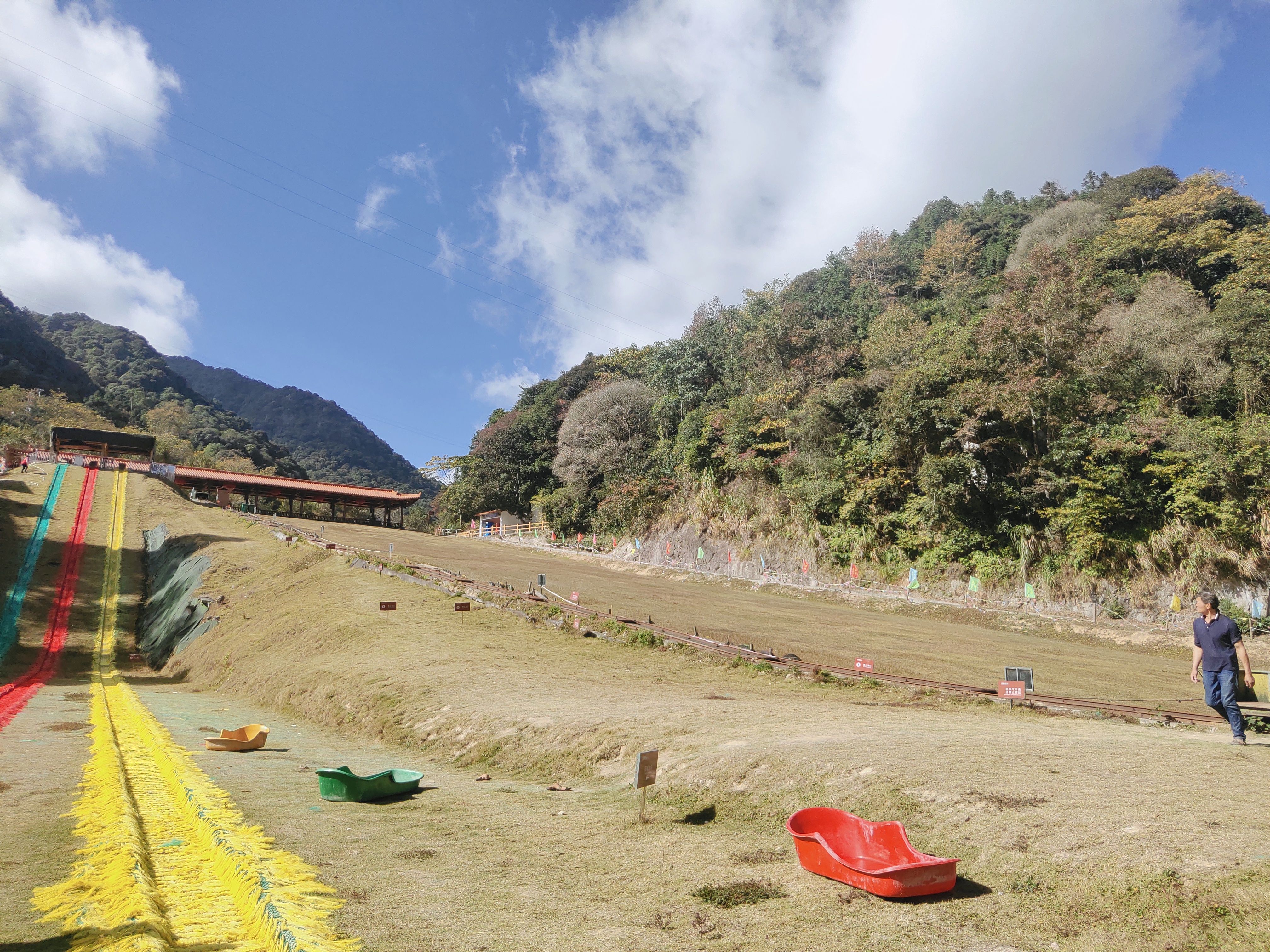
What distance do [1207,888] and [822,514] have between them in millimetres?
28754

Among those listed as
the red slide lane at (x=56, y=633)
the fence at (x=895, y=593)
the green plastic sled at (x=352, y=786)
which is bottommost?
the red slide lane at (x=56, y=633)

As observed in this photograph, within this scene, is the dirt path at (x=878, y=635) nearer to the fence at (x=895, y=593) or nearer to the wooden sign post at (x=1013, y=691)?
the fence at (x=895, y=593)

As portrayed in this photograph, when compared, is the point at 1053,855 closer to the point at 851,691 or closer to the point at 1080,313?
the point at 851,691

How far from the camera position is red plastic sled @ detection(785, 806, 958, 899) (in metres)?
4.21

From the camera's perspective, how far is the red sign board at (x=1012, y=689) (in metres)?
11.1

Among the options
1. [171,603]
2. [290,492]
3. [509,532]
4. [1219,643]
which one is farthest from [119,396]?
[1219,643]

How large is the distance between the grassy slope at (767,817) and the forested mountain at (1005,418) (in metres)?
17.0

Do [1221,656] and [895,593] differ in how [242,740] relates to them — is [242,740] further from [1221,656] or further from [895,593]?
[895,593]

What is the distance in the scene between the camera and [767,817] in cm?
621

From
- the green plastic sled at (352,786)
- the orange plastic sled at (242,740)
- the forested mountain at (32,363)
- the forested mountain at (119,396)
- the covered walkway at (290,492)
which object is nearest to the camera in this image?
the green plastic sled at (352,786)

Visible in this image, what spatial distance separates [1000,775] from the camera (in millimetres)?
6008

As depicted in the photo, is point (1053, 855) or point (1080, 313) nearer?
point (1053, 855)

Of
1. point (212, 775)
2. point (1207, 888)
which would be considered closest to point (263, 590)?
point (212, 775)

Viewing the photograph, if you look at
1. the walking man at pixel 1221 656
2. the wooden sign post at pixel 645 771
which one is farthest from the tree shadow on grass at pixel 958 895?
the walking man at pixel 1221 656
